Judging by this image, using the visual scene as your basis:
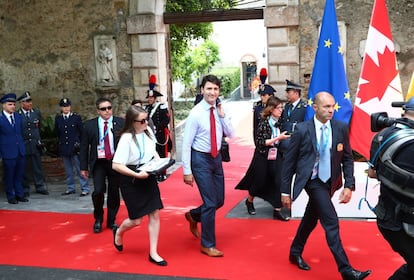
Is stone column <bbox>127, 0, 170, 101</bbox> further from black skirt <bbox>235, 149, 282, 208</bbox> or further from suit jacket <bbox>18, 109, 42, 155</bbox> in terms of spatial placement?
black skirt <bbox>235, 149, 282, 208</bbox>

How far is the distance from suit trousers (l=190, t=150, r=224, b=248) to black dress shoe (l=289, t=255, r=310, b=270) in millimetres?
872

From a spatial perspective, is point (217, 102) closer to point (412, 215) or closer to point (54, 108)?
point (412, 215)

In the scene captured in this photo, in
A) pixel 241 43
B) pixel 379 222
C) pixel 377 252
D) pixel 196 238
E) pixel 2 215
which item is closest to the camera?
pixel 379 222

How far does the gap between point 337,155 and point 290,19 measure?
5.10m

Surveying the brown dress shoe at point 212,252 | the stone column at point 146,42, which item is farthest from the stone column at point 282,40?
the brown dress shoe at point 212,252

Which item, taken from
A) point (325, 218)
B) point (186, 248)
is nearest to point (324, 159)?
point (325, 218)

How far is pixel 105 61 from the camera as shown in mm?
10938

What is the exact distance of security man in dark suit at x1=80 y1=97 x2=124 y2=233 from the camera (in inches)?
269

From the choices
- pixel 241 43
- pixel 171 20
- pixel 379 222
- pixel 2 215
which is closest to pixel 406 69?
pixel 171 20

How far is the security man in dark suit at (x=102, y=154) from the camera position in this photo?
6.84 metres

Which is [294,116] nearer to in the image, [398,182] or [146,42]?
[398,182]

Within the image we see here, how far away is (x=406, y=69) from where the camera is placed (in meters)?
9.34

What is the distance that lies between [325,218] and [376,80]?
317cm

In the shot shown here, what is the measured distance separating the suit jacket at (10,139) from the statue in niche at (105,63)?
2646 millimetres
